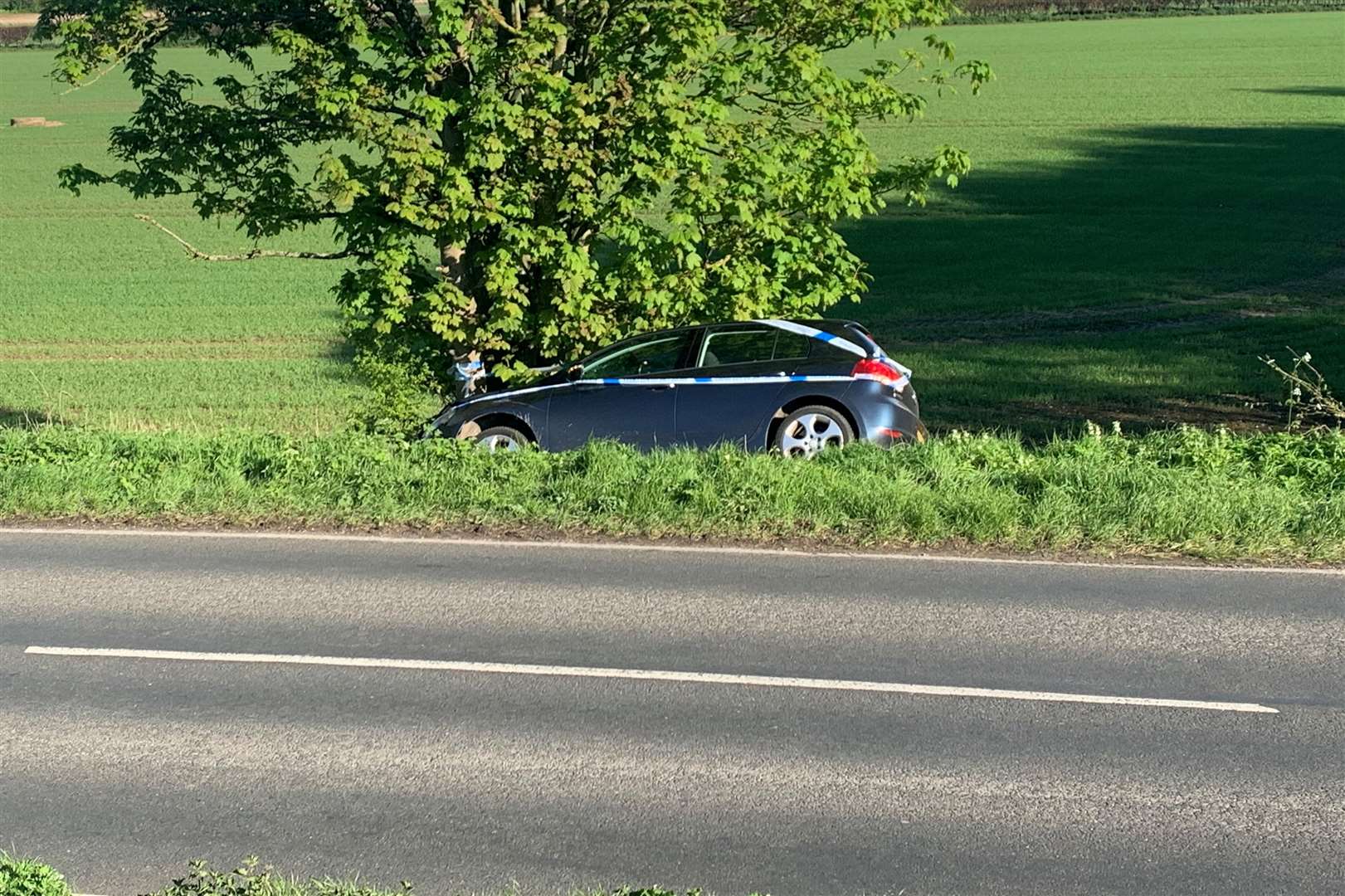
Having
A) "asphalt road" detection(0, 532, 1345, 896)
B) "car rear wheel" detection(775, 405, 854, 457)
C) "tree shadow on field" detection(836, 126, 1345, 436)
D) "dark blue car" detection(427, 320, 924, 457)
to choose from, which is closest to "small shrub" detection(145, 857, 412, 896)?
"asphalt road" detection(0, 532, 1345, 896)

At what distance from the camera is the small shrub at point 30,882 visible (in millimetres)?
4484

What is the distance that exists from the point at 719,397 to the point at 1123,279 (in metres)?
22.1

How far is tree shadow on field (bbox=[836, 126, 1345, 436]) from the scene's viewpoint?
2195cm

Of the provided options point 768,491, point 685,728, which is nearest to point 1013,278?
point 768,491

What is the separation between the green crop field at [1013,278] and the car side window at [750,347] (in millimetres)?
7214

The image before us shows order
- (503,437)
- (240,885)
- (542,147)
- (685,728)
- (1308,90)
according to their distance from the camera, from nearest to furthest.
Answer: (240,885) < (685,728) < (503,437) < (542,147) < (1308,90)

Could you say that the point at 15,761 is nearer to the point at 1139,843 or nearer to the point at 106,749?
the point at 106,749

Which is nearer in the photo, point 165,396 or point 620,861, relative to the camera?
point 620,861

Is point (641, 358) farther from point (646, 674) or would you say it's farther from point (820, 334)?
point (646, 674)

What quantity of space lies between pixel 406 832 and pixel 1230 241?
116ft

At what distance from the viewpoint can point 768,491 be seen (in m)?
10.5

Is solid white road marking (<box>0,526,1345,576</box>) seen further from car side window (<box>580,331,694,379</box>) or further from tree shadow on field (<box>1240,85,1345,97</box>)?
tree shadow on field (<box>1240,85,1345,97</box>)

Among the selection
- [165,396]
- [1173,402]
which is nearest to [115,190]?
[165,396]

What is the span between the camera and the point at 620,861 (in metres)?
5.47
